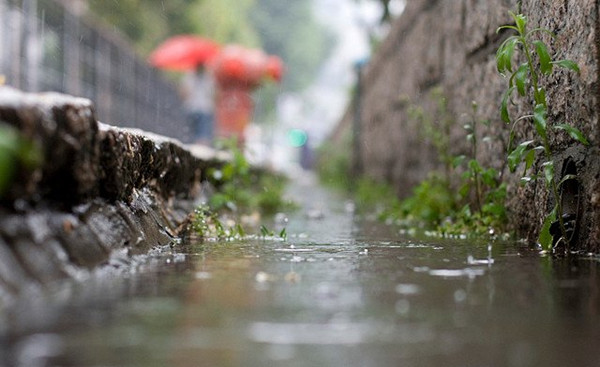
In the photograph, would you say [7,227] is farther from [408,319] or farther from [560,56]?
[560,56]

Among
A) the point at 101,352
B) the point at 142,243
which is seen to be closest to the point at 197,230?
the point at 142,243

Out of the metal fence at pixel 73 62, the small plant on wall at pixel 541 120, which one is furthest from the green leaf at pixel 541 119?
the metal fence at pixel 73 62

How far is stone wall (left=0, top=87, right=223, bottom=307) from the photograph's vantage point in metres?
1.84

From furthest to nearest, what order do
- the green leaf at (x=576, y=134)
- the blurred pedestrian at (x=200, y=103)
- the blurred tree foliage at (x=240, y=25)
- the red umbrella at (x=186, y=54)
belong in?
the blurred tree foliage at (x=240, y=25) < the red umbrella at (x=186, y=54) < the blurred pedestrian at (x=200, y=103) < the green leaf at (x=576, y=134)

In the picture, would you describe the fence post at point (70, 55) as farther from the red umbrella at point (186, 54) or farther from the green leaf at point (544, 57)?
the green leaf at point (544, 57)

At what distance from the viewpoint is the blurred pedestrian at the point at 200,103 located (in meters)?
12.4

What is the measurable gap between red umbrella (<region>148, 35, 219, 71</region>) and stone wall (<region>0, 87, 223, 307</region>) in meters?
10.5

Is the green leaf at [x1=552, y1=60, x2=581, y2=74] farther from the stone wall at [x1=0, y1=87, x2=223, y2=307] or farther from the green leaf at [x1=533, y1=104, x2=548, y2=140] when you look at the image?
the stone wall at [x1=0, y1=87, x2=223, y2=307]

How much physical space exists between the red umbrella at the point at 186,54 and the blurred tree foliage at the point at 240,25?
7.84 meters

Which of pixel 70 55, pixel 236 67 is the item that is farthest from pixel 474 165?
pixel 236 67

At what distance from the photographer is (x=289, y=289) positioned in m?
2.03

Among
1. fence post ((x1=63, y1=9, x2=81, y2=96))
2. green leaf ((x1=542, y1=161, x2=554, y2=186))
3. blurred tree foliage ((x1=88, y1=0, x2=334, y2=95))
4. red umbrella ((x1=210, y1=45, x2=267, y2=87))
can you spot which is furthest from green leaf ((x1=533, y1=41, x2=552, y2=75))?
blurred tree foliage ((x1=88, y1=0, x2=334, y2=95))

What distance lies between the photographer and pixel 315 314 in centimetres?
172

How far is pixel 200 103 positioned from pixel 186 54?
48.0 inches
